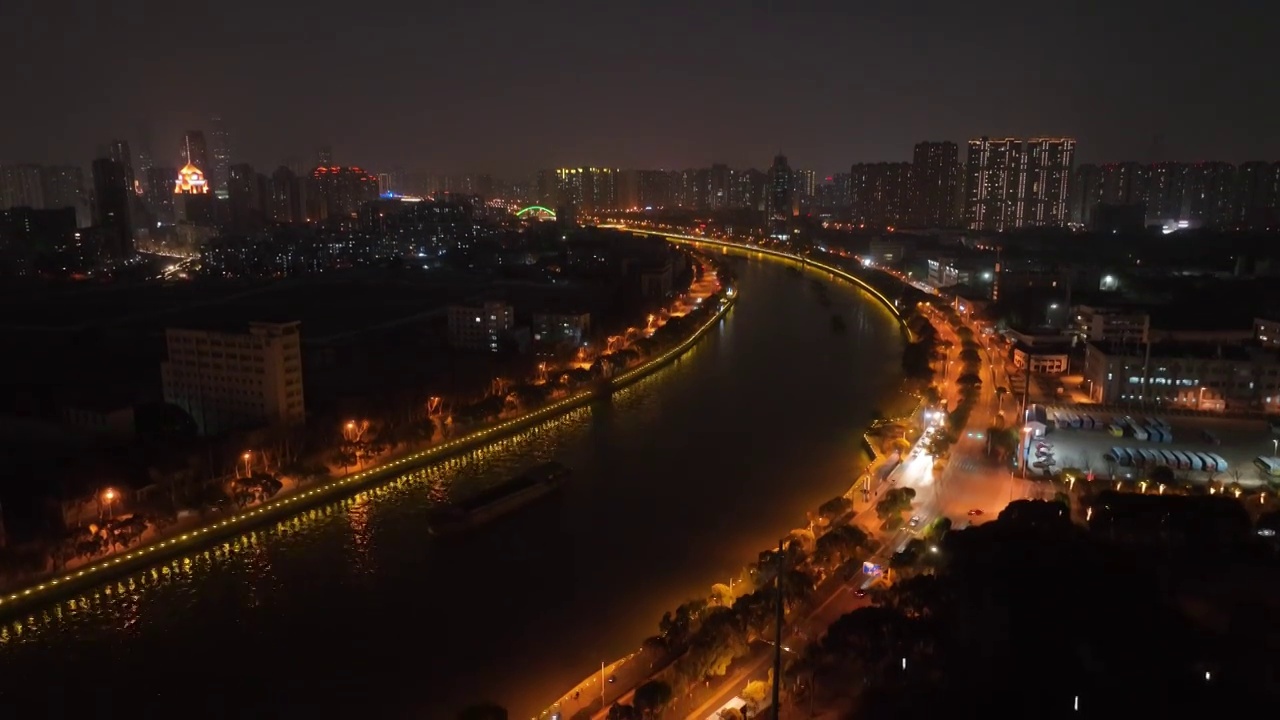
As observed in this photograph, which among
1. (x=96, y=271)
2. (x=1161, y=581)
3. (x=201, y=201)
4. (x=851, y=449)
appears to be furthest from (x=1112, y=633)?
(x=201, y=201)

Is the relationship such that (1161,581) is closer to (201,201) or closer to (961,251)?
(961,251)

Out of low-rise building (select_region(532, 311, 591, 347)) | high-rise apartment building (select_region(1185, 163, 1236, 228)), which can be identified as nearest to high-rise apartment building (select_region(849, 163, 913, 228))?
high-rise apartment building (select_region(1185, 163, 1236, 228))

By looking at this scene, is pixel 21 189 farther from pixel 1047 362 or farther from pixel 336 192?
pixel 1047 362

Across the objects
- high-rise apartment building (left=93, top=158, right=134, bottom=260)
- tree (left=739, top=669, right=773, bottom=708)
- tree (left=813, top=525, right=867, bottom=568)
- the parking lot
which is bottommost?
tree (left=739, top=669, right=773, bottom=708)

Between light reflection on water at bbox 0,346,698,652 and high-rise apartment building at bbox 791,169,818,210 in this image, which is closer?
light reflection on water at bbox 0,346,698,652

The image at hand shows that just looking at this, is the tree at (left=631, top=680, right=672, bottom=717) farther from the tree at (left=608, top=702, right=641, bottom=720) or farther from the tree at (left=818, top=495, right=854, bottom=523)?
the tree at (left=818, top=495, right=854, bottom=523)

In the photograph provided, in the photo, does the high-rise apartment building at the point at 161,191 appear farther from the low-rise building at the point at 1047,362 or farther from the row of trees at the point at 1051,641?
the row of trees at the point at 1051,641

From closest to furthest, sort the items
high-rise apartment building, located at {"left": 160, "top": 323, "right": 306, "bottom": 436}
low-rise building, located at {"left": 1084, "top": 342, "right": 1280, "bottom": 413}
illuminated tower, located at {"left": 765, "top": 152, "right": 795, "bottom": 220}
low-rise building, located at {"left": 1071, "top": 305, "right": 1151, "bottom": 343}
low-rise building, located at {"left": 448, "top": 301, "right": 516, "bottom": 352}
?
high-rise apartment building, located at {"left": 160, "top": 323, "right": 306, "bottom": 436} < low-rise building, located at {"left": 1084, "top": 342, "right": 1280, "bottom": 413} < low-rise building, located at {"left": 1071, "top": 305, "right": 1151, "bottom": 343} < low-rise building, located at {"left": 448, "top": 301, "right": 516, "bottom": 352} < illuminated tower, located at {"left": 765, "top": 152, "right": 795, "bottom": 220}
